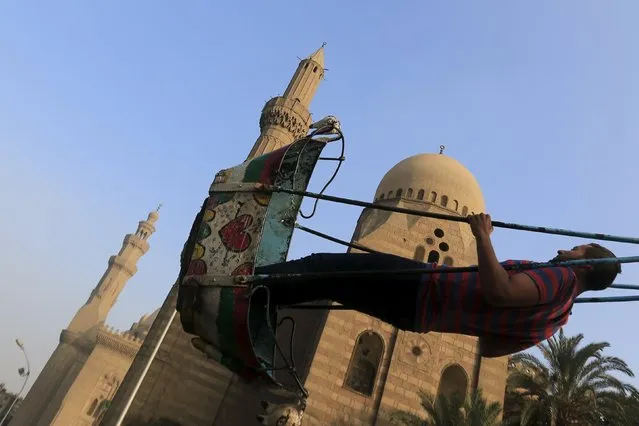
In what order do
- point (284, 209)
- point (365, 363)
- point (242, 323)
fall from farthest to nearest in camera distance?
point (365, 363), point (284, 209), point (242, 323)

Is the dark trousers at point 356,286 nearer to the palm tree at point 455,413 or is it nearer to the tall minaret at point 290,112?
the palm tree at point 455,413

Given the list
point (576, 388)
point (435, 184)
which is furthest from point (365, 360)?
point (435, 184)

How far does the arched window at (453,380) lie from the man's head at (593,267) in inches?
548

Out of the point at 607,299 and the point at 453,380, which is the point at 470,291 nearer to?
the point at 607,299

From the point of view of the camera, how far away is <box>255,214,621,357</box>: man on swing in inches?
95.3

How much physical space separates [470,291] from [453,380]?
48.8ft

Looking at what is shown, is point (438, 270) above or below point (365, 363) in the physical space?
below

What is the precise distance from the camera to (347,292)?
280cm

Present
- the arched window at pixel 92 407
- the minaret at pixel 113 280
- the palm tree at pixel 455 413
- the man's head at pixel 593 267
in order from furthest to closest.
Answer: the minaret at pixel 113 280, the arched window at pixel 92 407, the palm tree at pixel 455 413, the man's head at pixel 593 267

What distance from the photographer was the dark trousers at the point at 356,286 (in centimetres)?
273

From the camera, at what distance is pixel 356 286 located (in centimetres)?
279

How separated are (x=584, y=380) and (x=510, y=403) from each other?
364 cm

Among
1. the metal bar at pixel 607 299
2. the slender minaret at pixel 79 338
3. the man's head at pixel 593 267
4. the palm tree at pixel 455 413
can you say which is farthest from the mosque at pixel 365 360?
the slender minaret at pixel 79 338

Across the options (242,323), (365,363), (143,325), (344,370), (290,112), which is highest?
(290,112)
